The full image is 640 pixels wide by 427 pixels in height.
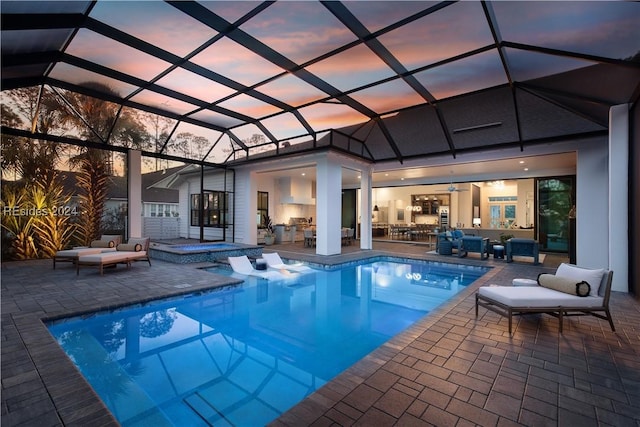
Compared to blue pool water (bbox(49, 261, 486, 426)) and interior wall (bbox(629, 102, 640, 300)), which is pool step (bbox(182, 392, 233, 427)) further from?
interior wall (bbox(629, 102, 640, 300))

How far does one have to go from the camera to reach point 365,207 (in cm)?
1141

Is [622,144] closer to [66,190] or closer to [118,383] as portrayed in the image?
[118,383]

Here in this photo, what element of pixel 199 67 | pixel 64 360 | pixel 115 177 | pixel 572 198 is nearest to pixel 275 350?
pixel 64 360

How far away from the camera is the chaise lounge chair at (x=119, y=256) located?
6.42 m

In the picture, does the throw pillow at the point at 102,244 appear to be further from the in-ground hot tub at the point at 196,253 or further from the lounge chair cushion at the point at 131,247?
the in-ground hot tub at the point at 196,253

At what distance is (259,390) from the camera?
2.76m

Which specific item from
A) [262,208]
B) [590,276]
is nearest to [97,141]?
[262,208]

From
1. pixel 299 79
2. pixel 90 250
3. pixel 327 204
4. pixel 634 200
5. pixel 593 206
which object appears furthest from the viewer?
pixel 327 204

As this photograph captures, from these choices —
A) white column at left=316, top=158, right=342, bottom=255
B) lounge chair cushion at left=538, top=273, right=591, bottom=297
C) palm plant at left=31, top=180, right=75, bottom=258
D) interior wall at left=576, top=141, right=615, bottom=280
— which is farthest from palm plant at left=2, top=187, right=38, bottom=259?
interior wall at left=576, top=141, right=615, bottom=280

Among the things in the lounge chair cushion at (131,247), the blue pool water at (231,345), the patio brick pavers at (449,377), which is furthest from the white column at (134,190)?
the blue pool water at (231,345)

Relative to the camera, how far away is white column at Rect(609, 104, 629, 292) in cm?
534

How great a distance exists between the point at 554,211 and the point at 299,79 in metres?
10.8

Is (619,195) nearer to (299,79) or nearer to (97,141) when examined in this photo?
(299,79)

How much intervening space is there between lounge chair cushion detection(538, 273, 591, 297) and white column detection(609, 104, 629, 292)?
9.19 feet
